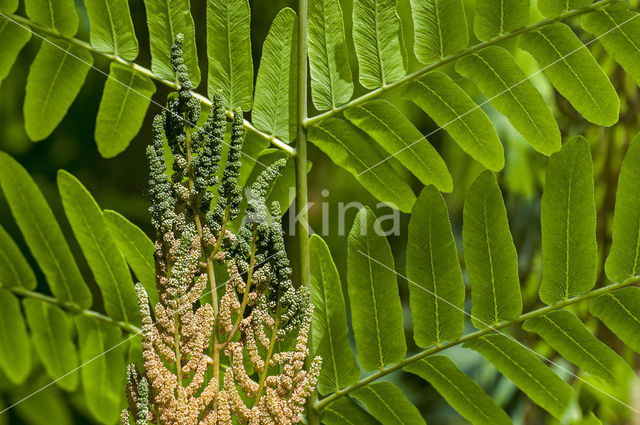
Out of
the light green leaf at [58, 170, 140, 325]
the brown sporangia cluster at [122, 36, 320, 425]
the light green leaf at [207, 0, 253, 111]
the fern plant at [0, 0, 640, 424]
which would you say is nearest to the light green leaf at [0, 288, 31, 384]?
the fern plant at [0, 0, 640, 424]

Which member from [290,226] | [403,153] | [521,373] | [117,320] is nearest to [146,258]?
[117,320]

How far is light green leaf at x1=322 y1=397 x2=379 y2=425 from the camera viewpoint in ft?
1.85

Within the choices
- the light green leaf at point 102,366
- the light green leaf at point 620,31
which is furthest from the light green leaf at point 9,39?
the light green leaf at point 620,31

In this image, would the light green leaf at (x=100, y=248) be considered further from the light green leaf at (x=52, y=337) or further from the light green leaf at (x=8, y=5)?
the light green leaf at (x=8, y=5)

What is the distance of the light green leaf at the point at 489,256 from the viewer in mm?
542

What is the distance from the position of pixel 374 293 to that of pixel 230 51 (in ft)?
1.04

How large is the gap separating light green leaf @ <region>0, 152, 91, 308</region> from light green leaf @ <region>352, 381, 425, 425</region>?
342 millimetres

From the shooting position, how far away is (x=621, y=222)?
55 cm

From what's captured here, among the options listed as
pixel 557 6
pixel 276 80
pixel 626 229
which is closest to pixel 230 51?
pixel 276 80

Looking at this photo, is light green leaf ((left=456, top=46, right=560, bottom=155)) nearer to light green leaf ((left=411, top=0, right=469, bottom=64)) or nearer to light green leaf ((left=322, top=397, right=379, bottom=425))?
light green leaf ((left=411, top=0, right=469, bottom=64))

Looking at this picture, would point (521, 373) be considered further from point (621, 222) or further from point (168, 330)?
point (168, 330)

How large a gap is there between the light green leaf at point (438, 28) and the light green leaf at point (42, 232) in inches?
18.4

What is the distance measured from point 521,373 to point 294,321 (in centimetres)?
25

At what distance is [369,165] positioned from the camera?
0.63 m
